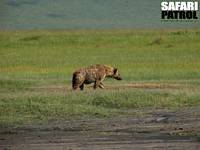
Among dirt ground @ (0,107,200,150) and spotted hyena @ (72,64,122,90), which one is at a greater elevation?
spotted hyena @ (72,64,122,90)

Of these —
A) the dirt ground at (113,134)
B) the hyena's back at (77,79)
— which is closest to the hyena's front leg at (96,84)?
the hyena's back at (77,79)

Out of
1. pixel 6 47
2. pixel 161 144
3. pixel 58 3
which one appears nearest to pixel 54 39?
pixel 6 47

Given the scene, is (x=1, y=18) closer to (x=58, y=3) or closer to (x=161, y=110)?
(x=58, y=3)

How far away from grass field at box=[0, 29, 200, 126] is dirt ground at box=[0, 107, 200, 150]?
1021mm

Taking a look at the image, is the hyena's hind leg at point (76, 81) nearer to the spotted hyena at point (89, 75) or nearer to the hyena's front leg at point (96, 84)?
the spotted hyena at point (89, 75)

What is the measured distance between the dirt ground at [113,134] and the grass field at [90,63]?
1021mm

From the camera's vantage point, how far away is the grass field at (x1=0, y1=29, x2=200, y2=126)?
19203 mm

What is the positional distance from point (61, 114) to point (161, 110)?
2.44 metres

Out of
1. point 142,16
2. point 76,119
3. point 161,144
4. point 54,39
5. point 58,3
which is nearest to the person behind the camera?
point 161,144

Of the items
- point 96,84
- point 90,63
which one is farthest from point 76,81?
point 90,63

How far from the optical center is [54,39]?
2618 inches

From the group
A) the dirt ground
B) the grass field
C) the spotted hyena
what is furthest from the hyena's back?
the dirt ground

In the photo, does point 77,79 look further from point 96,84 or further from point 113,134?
point 113,134

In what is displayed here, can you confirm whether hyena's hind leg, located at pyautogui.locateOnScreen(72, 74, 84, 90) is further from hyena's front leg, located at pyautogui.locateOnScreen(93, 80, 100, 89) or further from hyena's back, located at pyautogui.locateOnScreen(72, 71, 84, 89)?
hyena's front leg, located at pyautogui.locateOnScreen(93, 80, 100, 89)
